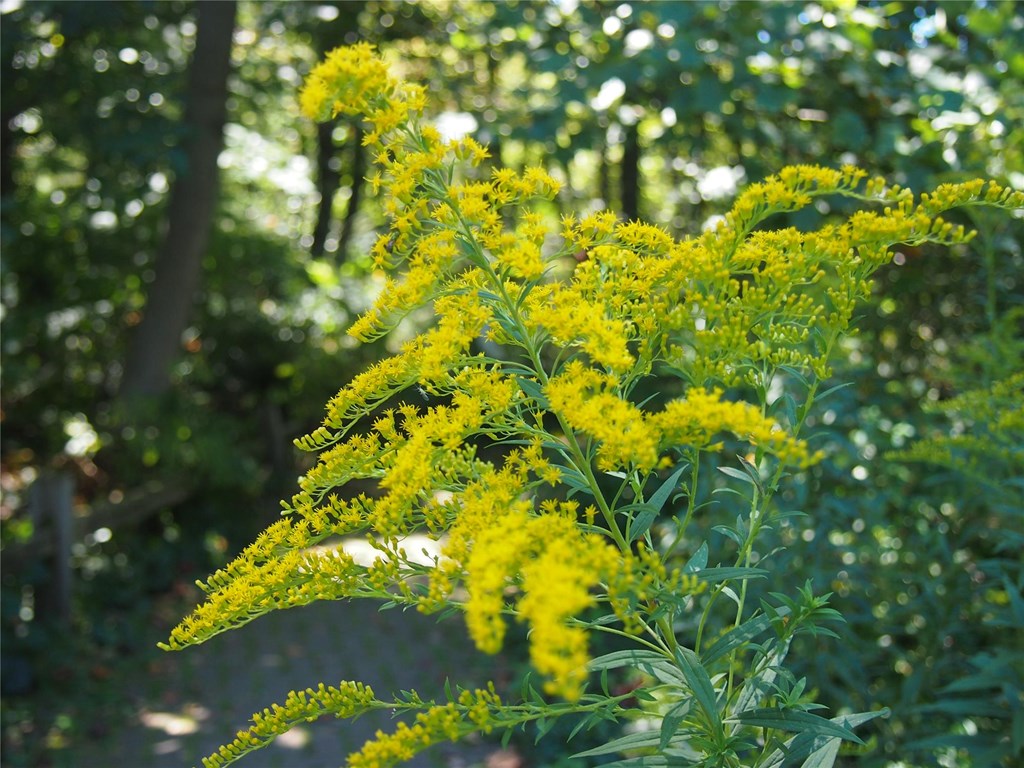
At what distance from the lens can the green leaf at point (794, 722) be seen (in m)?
1.54

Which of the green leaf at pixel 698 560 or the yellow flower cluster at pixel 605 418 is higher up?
the yellow flower cluster at pixel 605 418

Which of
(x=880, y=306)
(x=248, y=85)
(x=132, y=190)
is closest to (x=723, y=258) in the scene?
(x=880, y=306)

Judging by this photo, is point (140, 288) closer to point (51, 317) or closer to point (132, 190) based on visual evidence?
point (51, 317)

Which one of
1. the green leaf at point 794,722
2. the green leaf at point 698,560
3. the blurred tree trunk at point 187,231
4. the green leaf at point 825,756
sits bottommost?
the blurred tree trunk at point 187,231

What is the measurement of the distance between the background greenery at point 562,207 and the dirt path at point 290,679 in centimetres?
33

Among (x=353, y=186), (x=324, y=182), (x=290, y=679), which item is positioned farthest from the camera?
(x=353, y=186)

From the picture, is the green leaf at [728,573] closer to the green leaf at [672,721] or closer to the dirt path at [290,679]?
the green leaf at [672,721]

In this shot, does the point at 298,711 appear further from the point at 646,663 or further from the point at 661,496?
the point at 661,496

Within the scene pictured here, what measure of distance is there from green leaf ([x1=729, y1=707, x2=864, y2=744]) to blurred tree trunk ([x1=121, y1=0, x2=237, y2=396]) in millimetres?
6018

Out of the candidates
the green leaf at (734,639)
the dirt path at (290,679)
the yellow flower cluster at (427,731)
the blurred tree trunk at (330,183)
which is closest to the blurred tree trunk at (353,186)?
the blurred tree trunk at (330,183)

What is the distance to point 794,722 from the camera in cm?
155

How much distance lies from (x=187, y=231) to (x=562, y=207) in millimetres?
3876

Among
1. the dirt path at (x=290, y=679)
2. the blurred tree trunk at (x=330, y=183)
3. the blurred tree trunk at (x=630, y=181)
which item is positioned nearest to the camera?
the dirt path at (x=290, y=679)

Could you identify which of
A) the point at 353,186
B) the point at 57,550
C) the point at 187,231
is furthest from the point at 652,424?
the point at 353,186
